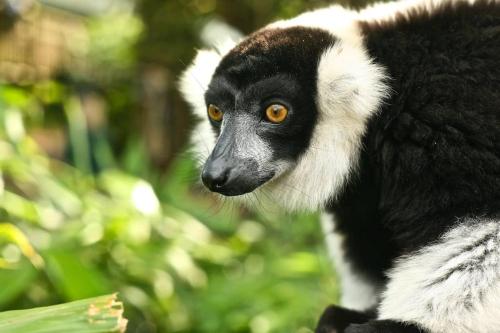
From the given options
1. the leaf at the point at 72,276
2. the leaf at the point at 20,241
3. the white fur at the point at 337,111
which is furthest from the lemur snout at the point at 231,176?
the leaf at the point at 20,241

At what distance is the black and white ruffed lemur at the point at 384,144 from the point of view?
104 inches

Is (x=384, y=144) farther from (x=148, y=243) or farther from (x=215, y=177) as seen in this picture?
(x=148, y=243)

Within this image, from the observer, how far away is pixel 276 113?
10.4 ft

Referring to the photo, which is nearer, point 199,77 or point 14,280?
point 199,77

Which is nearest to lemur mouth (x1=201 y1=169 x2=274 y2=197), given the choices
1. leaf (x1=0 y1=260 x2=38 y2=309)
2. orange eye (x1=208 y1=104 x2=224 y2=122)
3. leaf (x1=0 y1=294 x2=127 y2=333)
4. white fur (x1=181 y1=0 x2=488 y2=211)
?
white fur (x1=181 y1=0 x2=488 y2=211)

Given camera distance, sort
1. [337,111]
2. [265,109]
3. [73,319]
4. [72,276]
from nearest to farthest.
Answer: [73,319]
[337,111]
[265,109]
[72,276]

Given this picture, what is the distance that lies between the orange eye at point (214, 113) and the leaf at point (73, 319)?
1.37 m

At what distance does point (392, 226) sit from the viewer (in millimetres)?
2961

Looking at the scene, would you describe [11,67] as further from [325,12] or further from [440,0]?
[440,0]

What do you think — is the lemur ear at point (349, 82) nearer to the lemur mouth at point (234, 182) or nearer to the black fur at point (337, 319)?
the lemur mouth at point (234, 182)

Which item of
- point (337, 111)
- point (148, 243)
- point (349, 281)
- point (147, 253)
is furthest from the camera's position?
point (148, 243)

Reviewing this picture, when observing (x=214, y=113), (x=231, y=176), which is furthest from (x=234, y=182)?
(x=214, y=113)

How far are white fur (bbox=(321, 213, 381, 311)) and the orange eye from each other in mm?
748

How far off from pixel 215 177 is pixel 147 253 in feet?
7.67
